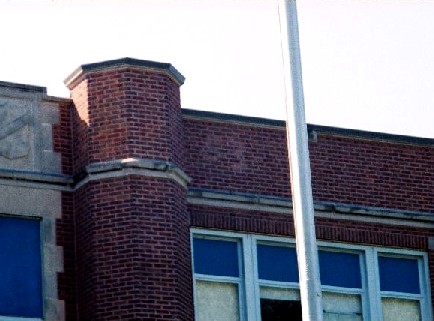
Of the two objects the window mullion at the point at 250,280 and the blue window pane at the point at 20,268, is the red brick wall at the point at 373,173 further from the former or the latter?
the blue window pane at the point at 20,268

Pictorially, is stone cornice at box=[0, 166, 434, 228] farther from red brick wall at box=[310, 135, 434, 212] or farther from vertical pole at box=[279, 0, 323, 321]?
vertical pole at box=[279, 0, 323, 321]

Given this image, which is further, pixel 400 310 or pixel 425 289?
pixel 425 289

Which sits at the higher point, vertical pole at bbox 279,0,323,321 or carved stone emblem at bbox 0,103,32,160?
carved stone emblem at bbox 0,103,32,160

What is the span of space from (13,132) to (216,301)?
4060 millimetres

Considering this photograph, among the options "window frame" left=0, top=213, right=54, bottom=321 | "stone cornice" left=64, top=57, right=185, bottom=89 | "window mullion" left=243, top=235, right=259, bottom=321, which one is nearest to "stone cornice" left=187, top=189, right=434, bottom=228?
"window mullion" left=243, top=235, right=259, bottom=321

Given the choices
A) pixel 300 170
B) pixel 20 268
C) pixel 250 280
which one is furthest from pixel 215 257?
pixel 300 170

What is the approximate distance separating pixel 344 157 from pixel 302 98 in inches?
282

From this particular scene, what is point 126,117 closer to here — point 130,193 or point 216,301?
point 130,193

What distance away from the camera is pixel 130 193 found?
26.4m

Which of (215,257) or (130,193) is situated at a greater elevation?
(130,193)

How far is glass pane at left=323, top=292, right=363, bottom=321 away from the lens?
93.8 feet

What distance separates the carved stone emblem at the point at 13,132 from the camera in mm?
26828

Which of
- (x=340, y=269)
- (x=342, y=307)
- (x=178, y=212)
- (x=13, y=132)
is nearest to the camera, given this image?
(x=178, y=212)

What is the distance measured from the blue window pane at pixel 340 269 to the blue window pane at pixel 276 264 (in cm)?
56
